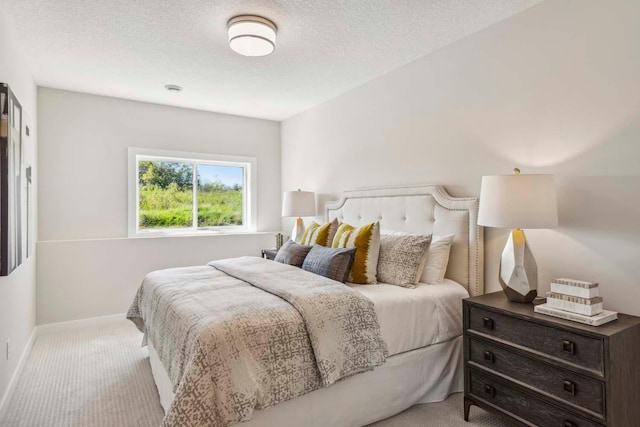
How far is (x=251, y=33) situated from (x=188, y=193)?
2.77 m

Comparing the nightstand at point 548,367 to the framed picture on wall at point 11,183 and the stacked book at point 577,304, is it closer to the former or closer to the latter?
the stacked book at point 577,304

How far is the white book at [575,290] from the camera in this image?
1728mm

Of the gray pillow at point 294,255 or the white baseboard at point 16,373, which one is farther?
the gray pillow at point 294,255

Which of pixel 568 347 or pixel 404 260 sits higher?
pixel 404 260

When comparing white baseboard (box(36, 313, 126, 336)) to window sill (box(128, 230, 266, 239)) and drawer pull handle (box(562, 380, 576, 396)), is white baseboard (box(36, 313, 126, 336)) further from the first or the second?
drawer pull handle (box(562, 380, 576, 396))

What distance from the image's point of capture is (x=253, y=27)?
2418 millimetres

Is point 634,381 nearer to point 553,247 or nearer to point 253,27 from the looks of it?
point 553,247

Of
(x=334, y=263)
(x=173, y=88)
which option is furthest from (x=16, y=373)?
(x=173, y=88)

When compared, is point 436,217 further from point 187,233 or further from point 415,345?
point 187,233

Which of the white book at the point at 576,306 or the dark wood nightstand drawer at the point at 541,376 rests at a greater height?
the white book at the point at 576,306

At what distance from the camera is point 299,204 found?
4.25m

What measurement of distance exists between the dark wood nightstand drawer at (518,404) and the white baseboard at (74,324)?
3.71 m

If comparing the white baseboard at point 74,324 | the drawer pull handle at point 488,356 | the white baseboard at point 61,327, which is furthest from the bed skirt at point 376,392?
the white baseboard at point 74,324

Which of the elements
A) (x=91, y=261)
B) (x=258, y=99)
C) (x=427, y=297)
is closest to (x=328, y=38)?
(x=258, y=99)
